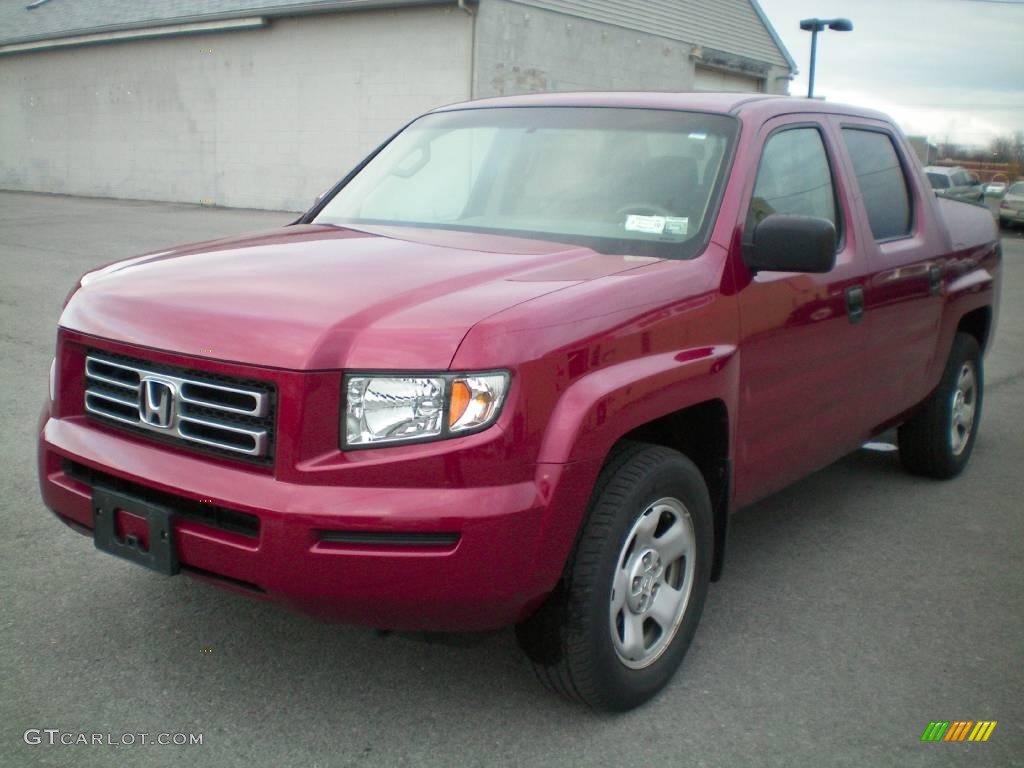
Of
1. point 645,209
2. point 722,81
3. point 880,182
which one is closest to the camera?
point 645,209

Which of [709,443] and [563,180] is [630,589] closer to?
[709,443]

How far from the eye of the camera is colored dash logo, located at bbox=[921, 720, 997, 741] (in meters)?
3.12

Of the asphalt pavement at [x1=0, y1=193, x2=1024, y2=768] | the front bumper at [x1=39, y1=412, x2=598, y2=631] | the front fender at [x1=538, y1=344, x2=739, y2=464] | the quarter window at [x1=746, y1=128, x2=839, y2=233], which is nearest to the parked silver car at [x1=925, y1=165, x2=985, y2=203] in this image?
the quarter window at [x1=746, y1=128, x2=839, y2=233]

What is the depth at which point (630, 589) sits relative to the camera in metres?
3.11

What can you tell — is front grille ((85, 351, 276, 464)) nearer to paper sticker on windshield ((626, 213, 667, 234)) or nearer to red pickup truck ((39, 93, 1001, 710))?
red pickup truck ((39, 93, 1001, 710))

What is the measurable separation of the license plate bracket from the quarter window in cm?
204

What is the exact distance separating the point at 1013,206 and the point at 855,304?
86.1ft

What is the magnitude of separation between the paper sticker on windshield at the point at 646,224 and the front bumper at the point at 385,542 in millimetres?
1092

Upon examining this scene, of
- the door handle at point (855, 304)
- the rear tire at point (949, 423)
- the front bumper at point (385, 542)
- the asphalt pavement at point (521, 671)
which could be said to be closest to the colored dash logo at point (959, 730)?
the asphalt pavement at point (521, 671)

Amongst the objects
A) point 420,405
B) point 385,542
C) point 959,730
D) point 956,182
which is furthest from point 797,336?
point 956,182

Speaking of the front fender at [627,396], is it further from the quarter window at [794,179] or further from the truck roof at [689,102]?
the truck roof at [689,102]

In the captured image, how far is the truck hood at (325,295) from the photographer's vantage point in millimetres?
2693

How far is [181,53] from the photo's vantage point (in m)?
25.2

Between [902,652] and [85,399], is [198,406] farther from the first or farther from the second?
[902,652]
